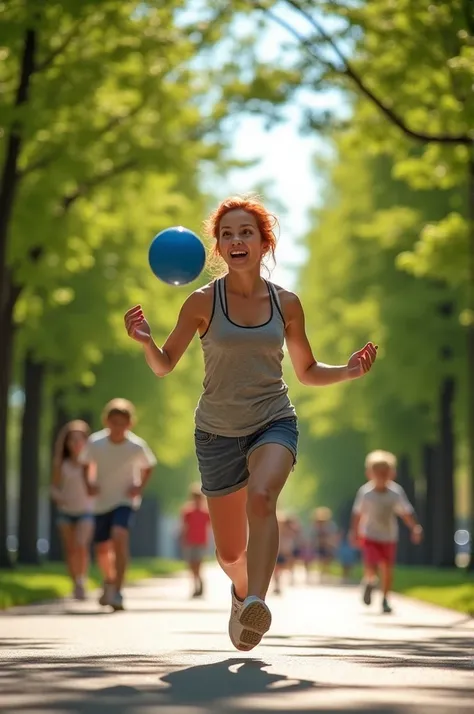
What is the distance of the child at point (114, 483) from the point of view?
1555cm

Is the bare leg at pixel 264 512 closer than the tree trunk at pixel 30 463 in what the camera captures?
Yes

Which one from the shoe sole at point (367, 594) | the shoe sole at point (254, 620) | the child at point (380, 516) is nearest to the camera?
the shoe sole at point (254, 620)

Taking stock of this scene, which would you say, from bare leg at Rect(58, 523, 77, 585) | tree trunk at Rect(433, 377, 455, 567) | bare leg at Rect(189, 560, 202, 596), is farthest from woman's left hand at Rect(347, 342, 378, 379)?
tree trunk at Rect(433, 377, 455, 567)

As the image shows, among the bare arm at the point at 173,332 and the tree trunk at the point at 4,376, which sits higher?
the tree trunk at the point at 4,376

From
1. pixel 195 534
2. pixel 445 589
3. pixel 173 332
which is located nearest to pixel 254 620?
pixel 173 332

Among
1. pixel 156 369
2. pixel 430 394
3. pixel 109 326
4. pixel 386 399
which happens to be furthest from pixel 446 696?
pixel 386 399

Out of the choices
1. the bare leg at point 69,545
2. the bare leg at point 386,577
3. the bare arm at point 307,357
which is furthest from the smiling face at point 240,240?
the bare leg at point 69,545

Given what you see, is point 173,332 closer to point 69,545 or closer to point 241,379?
point 241,379

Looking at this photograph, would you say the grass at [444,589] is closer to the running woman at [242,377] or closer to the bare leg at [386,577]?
the bare leg at [386,577]

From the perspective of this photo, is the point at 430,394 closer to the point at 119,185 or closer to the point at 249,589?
the point at 119,185

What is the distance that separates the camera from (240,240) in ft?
28.5

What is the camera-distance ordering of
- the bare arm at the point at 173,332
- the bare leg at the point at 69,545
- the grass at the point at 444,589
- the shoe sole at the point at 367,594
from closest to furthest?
the bare arm at the point at 173,332, the grass at the point at 444,589, the shoe sole at the point at 367,594, the bare leg at the point at 69,545

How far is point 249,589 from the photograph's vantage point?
8.00 metres

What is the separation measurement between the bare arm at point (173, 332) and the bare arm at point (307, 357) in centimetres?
47
